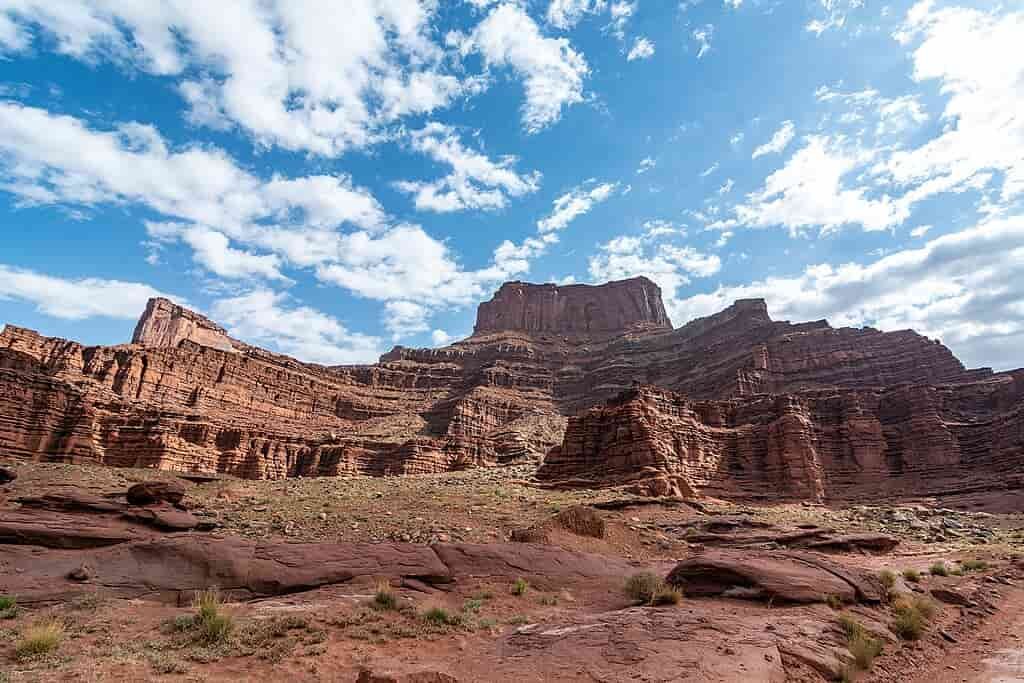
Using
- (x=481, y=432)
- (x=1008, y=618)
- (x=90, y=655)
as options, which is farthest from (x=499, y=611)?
(x=481, y=432)

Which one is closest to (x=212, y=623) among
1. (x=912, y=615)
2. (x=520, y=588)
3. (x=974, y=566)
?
(x=520, y=588)

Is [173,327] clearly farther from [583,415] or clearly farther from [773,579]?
[773,579]

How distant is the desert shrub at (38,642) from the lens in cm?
694

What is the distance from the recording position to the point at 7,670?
635 centimetres

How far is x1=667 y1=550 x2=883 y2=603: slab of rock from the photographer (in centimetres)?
1055

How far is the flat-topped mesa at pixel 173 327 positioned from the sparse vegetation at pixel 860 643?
439 ft

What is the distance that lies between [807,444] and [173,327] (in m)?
136

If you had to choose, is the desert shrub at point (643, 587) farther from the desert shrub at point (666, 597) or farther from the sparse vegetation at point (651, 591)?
the desert shrub at point (666, 597)

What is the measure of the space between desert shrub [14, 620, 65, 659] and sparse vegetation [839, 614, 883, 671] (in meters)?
11.5

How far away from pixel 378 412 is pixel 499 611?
86.0m

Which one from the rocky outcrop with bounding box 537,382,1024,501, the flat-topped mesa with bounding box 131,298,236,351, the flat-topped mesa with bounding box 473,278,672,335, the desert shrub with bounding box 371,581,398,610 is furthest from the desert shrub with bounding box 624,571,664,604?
the flat-topped mesa with bounding box 473,278,672,335

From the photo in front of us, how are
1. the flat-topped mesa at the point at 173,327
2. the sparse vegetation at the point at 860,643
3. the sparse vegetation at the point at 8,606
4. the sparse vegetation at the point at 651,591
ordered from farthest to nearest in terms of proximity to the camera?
the flat-topped mesa at the point at 173,327, the sparse vegetation at the point at 651,591, the sparse vegetation at the point at 8,606, the sparse vegetation at the point at 860,643

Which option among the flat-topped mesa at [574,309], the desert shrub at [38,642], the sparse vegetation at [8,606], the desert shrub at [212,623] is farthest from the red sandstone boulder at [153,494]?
the flat-topped mesa at [574,309]

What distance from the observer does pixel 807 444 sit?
51344 millimetres
